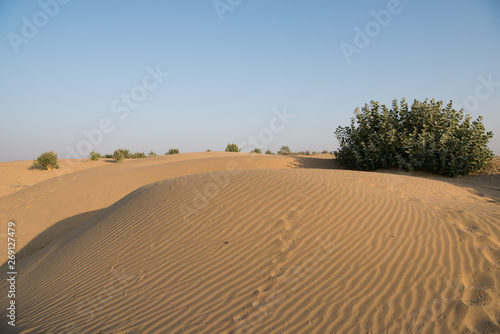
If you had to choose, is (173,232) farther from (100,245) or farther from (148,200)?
(148,200)

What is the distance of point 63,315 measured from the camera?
11.6ft

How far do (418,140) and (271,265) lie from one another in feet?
37.3

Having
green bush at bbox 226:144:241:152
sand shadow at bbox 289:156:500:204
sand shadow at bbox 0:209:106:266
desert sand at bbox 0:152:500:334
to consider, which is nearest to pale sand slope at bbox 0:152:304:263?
sand shadow at bbox 0:209:106:266

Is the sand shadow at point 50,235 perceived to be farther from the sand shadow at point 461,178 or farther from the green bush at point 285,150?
the green bush at point 285,150

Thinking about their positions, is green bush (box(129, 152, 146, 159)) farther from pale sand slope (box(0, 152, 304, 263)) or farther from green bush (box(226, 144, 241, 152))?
pale sand slope (box(0, 152, 304, 263))

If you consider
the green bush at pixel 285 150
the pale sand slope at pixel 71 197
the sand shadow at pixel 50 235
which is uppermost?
the green bush at pixel 285 150

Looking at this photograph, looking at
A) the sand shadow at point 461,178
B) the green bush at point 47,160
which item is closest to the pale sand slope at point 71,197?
the sand shadow at point 461,178

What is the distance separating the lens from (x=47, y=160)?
68.1ft

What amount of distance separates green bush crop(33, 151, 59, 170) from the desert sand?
57.0ft

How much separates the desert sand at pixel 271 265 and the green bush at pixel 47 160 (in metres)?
17.4

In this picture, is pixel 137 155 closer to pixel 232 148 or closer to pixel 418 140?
pixel 232 148

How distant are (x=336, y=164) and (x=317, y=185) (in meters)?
9.80

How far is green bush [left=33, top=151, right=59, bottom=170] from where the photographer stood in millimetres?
20672

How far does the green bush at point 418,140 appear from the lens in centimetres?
1188
